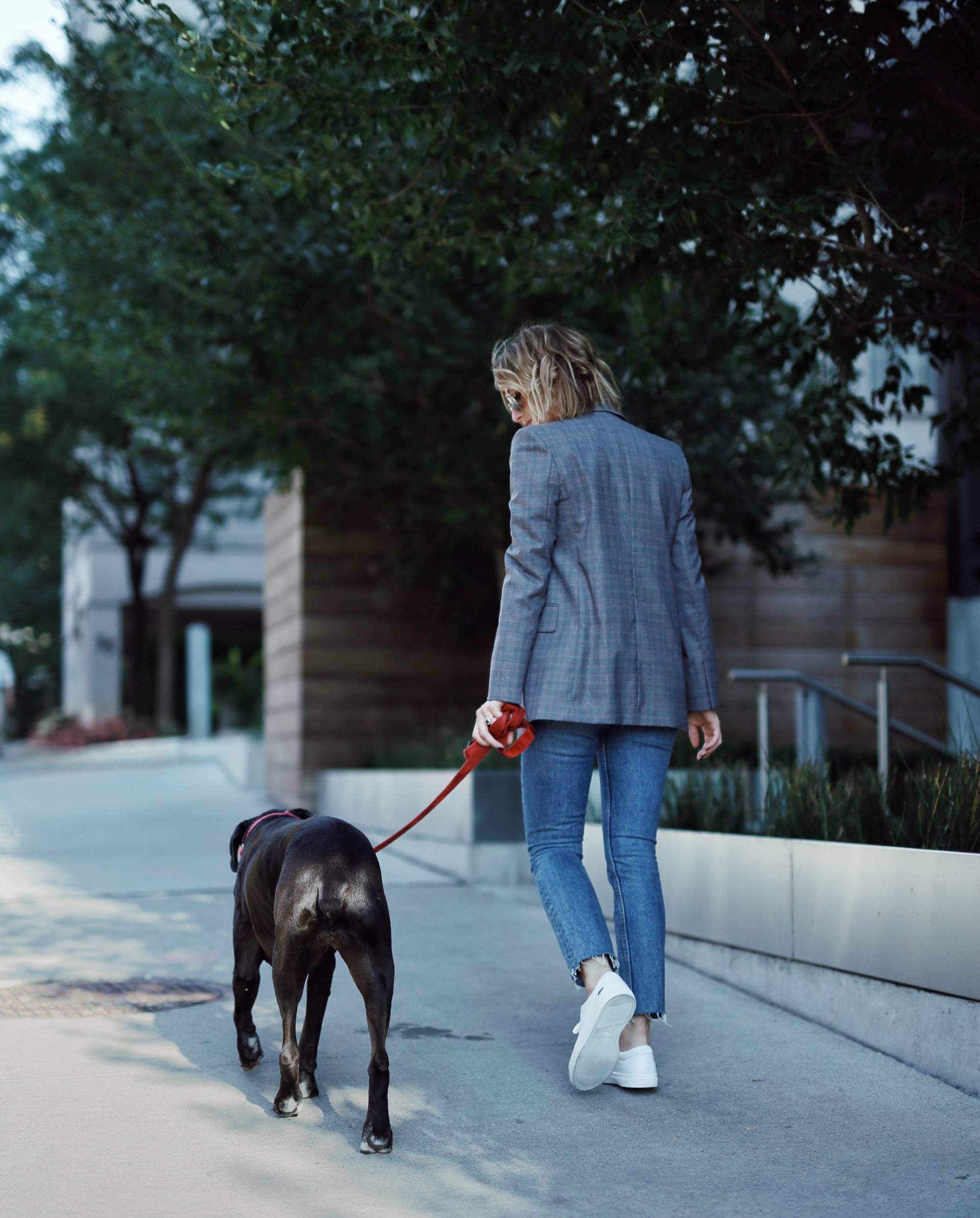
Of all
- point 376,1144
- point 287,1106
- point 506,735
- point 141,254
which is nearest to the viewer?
point 376,1144

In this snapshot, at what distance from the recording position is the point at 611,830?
391 centimetres

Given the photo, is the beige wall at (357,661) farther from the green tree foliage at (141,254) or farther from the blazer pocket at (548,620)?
the blazer pocket at (548,620)

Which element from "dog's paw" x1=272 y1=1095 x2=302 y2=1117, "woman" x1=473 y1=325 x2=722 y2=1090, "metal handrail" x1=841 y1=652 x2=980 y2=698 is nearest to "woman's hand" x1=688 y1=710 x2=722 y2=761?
"woman" x1=473 y1=325 x2=722 y2=1090

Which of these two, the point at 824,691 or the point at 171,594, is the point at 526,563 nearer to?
the point at 824,691

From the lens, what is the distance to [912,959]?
402cm

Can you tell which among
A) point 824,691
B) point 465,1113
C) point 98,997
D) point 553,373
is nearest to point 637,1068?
point 465,1113

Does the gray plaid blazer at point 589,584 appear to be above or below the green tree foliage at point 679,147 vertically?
below

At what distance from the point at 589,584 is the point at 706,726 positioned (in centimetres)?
Answer: 61

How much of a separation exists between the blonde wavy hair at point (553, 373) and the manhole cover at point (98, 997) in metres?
Result: 2.49

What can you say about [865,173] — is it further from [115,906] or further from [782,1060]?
[115,906]

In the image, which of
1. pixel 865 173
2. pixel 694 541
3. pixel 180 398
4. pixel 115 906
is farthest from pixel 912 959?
pixel 180 398

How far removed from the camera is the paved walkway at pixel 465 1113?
2977 mm

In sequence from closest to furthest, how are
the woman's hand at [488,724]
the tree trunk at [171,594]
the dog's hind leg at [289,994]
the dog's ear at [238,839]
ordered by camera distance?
the dog's hind leg at [289,994] → the woman's hand at [488,724] → the dog's ear at [238,839] → the tree trunk at [171,594]

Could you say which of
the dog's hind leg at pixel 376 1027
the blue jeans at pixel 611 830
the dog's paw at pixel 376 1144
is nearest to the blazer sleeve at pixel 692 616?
the blue jeans at pixel 611 830
